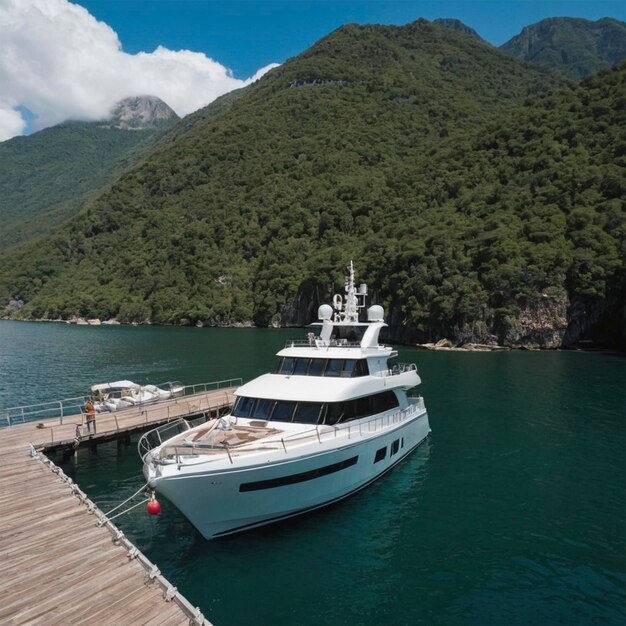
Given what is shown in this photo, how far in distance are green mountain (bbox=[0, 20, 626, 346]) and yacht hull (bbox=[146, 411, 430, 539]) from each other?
63455 mm

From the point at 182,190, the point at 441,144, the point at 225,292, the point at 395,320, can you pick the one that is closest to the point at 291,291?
the point at 225,292

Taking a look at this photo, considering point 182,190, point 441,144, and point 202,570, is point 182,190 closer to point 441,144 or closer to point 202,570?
point 441,144

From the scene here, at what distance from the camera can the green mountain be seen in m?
72.8

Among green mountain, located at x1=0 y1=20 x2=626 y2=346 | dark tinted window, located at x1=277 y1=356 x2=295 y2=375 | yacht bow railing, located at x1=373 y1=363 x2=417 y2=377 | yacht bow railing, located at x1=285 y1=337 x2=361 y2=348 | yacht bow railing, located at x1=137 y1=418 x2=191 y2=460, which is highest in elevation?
green mountain, located at x1=0 y1=20 x2=626 y2=346

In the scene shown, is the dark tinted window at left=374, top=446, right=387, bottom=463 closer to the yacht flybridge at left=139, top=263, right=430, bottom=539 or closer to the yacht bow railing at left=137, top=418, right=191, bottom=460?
the yacht flybridge at left=139, top=263, right=430, bottom=539

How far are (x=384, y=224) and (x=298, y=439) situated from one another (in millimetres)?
114683

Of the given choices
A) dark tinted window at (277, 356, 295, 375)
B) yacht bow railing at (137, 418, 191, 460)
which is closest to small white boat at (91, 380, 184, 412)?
yacht bow railing at (137, 418, 191, 460)

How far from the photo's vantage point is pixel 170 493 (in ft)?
39.8

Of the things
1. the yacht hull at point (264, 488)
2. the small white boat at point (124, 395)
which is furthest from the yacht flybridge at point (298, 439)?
the small white boat at point (124, 395)

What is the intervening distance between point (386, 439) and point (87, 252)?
18086cm

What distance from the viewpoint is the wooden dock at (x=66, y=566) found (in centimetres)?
800

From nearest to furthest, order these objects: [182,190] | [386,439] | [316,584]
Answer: [316,584]
[386,439]
[182,190]

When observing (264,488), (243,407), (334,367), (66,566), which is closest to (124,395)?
(243,407)

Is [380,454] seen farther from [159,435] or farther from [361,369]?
[159,435]
